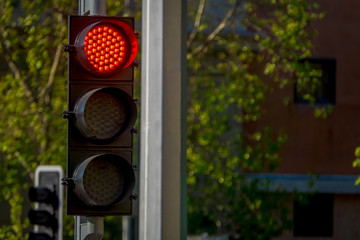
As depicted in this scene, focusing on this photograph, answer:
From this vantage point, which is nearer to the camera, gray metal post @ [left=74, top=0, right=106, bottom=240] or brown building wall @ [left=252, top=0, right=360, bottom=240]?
gray metal post @ [left=74, top=0, right=106, bottom=240]

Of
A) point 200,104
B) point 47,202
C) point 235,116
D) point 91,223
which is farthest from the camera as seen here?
point 235,116

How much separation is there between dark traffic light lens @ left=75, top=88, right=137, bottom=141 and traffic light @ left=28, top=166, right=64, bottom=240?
169 inches

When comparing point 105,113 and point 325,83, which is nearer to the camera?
point 105,113

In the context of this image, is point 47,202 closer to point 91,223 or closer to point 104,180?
point 91,223

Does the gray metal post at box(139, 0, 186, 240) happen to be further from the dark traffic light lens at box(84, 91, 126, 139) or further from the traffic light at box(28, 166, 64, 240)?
the traffic light at box(28, 166, 64, 240)

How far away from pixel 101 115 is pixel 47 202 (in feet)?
14.8

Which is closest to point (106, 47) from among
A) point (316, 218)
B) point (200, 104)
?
point (200, 104)

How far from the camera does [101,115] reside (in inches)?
208

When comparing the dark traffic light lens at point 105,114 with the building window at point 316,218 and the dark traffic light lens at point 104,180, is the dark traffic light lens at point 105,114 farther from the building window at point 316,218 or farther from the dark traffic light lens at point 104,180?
the building window at point 316,218

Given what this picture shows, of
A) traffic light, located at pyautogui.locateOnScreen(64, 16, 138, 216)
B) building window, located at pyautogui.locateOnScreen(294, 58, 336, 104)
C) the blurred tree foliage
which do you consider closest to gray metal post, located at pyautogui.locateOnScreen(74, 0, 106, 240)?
traffic light, located at pyautogui.locateOnScreen(64, 16, 138, 216)

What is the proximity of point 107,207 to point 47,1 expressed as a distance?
922 cm

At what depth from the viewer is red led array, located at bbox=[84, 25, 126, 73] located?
5.29 metres

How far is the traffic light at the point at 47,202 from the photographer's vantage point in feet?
31.3

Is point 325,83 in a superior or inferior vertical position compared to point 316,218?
superior
